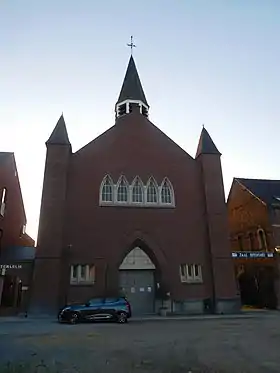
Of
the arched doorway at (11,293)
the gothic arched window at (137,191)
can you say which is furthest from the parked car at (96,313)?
the gothic arched window at (137,191)

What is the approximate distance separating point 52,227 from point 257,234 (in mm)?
18440

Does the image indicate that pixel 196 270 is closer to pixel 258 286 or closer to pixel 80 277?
pixel 80 277

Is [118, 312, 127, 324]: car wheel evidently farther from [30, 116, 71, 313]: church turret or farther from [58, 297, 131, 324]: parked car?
[30, 116, 71, 313]: church turret

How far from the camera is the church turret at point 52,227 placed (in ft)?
69.2

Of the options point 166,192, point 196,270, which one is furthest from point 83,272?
point 166,192

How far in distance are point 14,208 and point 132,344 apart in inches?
958

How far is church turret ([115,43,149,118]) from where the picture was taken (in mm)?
31125

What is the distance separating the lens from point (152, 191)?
83.5 ft

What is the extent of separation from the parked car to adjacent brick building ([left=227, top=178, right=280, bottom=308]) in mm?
14571

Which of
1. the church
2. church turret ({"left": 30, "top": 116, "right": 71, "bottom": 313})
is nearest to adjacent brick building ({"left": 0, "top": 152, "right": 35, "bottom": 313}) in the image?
church turret ({"left": 30, "top": 116, "right": 71, "bottom": 313})

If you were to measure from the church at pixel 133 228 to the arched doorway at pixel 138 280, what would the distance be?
67 millimetres

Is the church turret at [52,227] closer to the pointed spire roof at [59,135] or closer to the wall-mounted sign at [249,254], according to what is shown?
the pointed spire roof at [59,135]

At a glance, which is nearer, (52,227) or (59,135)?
(52,227)

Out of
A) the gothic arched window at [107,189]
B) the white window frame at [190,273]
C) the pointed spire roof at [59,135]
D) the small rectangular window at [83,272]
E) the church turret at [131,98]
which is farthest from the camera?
the church turret at [131,98]
